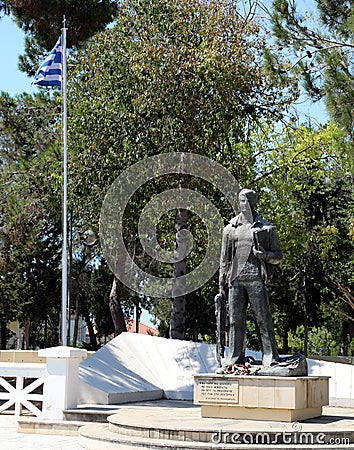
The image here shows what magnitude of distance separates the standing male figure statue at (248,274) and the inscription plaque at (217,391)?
0.58 meters

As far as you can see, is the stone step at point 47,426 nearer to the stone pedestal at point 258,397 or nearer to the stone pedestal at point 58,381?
the stone pedestal at point 58,381

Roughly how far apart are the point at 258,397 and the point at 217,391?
1.96 feet

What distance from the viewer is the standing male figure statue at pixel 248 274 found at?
33.1ft

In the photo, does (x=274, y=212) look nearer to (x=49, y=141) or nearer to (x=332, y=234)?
Answer: (x=332, y=234)

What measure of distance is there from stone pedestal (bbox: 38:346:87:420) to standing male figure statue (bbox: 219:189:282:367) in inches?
120

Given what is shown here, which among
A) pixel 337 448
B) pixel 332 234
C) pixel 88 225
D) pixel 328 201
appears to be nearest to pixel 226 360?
pixel 337 448

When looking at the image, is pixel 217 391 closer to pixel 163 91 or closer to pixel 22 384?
pixel 22 384

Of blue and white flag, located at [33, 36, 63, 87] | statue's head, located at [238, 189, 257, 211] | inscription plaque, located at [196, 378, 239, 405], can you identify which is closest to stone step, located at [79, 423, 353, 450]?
inscription plaque, located at [196, 378, 239, 405]

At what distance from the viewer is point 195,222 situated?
21250mm

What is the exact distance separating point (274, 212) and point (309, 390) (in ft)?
50.2

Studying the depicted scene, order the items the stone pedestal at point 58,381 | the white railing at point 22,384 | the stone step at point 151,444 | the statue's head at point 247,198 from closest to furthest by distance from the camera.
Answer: the stone step at point 151,444, the statue's head at point 247,198, the stone pedestal at point 58,381, the white railing at point 22,384
